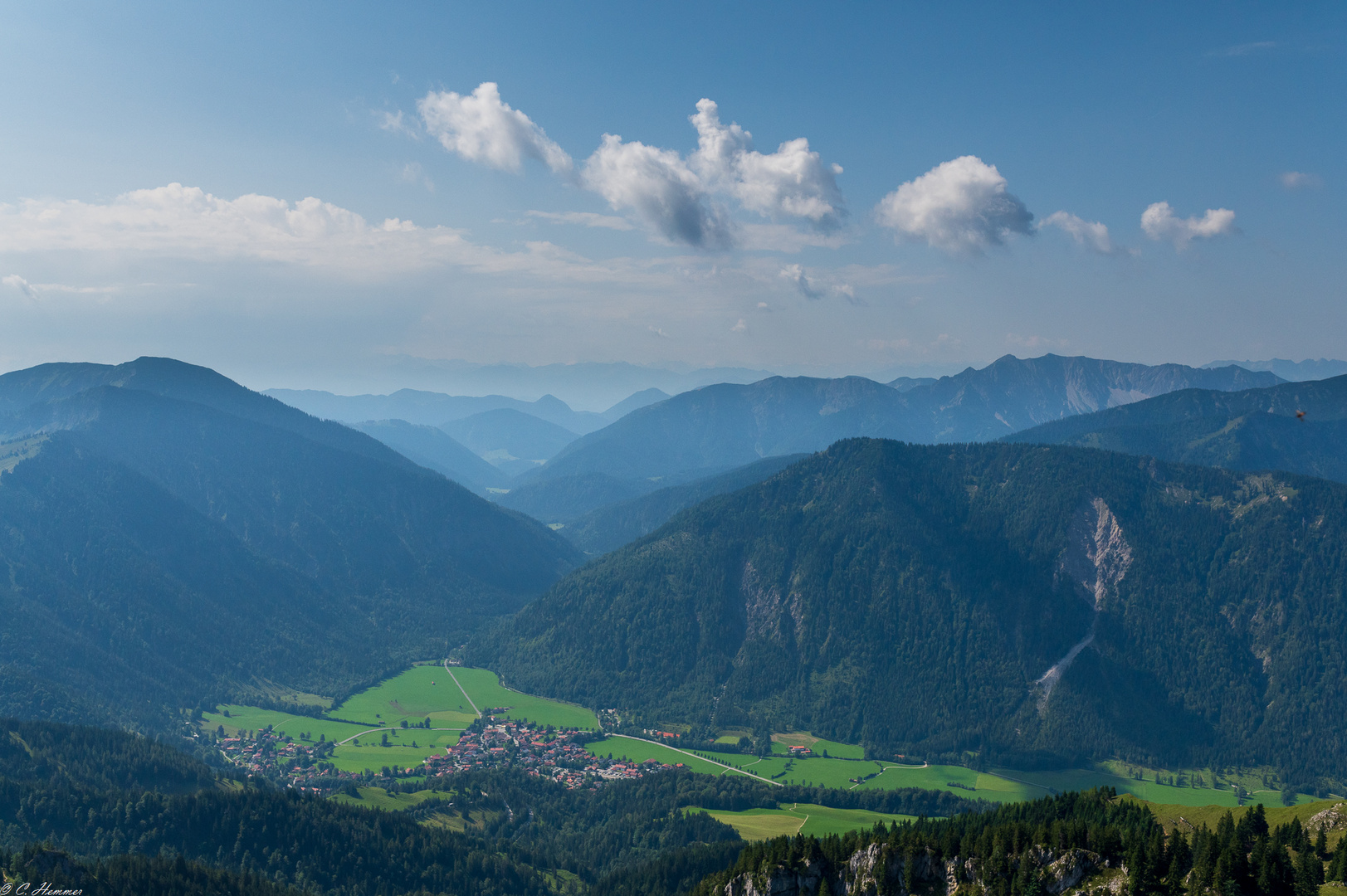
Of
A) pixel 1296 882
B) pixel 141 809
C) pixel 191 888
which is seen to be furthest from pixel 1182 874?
pixel 141 809


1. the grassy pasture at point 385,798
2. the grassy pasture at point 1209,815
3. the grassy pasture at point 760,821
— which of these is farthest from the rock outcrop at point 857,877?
the grassy pasture at point 385,798

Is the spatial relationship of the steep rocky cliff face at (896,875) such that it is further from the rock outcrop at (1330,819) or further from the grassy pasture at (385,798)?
the grassy pasture at (385,798)

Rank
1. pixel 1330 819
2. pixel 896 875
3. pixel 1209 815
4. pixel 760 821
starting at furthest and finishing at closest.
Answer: pixel 760 821
pixel 1209 815
pixel 896 875
pixel 1330 819

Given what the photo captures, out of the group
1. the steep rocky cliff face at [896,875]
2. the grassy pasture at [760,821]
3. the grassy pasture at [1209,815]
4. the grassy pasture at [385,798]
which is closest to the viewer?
the steep rocky cliff face at [896,875]

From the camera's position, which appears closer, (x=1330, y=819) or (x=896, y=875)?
(x=1330, y=819)

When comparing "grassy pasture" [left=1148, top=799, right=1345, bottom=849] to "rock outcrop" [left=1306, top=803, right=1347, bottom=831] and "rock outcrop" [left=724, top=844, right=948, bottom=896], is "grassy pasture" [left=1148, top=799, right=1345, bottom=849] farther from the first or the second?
"rock outcrop" [left=724, top=844, right=948, bottom=896]

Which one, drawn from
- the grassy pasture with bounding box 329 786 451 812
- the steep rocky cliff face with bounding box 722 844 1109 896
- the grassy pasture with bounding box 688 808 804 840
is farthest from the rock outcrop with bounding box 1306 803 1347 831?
the grassy pasture with bounding box 329 786 451 812

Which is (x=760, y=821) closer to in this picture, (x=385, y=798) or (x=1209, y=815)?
(x=385, y=798)

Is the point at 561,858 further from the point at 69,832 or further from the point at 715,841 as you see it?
the point at 69,832

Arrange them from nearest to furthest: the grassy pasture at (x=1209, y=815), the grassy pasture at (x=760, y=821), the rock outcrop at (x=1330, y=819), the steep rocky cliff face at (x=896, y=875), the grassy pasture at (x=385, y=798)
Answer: the rock outcrop at (x=1330, y=819) < the steep rocky cliff face at (x=896, y=875) < the grassy pasture at (x=1209, y=815) < the grassy pasture at (x=760, y=821) < the grassy pasture at (x=385, y=798)

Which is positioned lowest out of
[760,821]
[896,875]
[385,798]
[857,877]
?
[760,821]

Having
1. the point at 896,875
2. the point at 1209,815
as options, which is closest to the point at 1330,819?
the point at 1209,815
